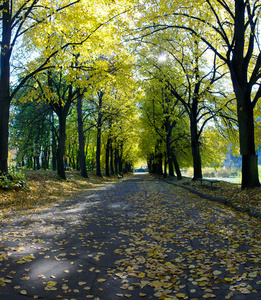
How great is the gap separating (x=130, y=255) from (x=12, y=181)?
26.2 ft

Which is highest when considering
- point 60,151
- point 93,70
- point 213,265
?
point 93,70

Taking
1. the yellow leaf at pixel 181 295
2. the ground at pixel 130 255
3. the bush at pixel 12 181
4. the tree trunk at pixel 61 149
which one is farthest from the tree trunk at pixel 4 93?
the yellow leaf at pixel 181 295

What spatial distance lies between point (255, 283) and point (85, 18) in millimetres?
11107

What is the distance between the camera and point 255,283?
3205 mm

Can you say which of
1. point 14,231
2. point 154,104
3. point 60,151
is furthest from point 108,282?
point 154,104

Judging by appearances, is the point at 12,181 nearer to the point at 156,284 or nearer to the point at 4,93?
the point at 4,93

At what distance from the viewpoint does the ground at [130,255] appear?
311 cm

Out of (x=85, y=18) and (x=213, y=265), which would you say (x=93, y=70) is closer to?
(x=85, y=18)

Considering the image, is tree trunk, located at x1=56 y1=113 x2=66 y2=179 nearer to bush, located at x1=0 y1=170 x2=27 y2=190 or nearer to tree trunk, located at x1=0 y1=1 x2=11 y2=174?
bush, located at x1=0 y1=170 x2=27 y2=190

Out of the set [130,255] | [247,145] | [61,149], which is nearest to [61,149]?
[61,149]

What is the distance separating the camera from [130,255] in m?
4.36

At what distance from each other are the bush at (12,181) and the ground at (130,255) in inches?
112

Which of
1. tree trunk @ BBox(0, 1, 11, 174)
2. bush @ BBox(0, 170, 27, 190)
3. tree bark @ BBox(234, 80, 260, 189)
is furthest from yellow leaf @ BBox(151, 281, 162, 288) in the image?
tree trunk @ BBox(0, 1, 11, 174)

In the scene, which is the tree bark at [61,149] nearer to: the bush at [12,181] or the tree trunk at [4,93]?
the bush at [12,181]
